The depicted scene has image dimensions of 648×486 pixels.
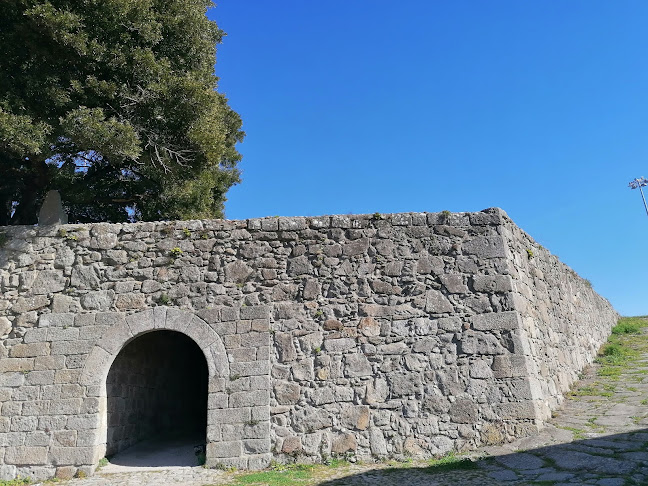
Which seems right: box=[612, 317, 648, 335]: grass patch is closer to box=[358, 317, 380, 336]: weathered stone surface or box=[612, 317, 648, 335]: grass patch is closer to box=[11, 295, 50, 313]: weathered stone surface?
box=[358, 317, 380, 336]: weathered stone surface

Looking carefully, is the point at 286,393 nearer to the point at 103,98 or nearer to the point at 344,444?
the point at 344,444

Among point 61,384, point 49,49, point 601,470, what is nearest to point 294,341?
point 61,384

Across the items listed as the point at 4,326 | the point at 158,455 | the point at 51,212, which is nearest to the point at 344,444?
the point at 158,455

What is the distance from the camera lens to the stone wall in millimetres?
6793

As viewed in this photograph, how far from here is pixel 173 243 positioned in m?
7.69

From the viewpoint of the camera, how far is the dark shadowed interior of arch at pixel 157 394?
25.1 ft

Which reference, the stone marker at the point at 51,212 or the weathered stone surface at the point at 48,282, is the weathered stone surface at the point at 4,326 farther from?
the stone marker at the point at 51,212

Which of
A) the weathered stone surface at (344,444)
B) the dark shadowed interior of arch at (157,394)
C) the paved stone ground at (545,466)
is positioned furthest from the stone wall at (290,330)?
the paved stone ground at (545,466)

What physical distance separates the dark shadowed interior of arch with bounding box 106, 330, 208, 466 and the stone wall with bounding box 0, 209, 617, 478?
0.19m

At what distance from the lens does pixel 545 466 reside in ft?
19.1

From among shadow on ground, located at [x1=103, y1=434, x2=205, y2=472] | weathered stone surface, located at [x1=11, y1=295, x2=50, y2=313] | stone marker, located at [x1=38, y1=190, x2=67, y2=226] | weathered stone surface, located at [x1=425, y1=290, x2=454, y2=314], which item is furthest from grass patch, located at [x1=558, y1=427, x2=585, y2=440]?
stone marker, located at [x1=38, y1=190, x2=67, y2=226]

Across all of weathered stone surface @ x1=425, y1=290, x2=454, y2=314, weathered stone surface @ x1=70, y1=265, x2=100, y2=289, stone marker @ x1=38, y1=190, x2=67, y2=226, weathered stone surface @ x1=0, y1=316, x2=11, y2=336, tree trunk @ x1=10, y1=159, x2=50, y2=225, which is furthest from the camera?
tree trunk @ x1=10, y1=159, x2=50, y2=225

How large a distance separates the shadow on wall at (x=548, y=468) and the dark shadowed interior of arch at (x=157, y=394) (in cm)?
349

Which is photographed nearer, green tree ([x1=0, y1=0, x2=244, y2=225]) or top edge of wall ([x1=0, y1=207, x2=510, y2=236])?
top edge of wall ([x1=0, y1=207, x2=510, y2=236])
